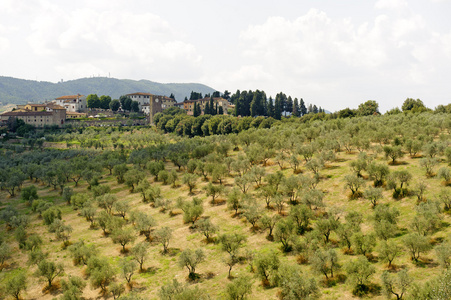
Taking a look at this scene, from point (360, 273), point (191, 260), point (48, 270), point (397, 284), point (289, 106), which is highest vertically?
point (289, 106)

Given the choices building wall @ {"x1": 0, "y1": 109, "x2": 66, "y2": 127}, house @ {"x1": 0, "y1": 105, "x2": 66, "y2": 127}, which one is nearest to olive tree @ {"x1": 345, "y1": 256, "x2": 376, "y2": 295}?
house @ {"x1": 0, "y1": 105, "x2": 66, "y2": 127}

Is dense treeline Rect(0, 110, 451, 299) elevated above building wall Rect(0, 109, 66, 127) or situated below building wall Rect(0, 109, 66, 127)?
below

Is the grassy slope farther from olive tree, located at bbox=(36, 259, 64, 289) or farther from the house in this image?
the house

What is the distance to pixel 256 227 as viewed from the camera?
181 ft

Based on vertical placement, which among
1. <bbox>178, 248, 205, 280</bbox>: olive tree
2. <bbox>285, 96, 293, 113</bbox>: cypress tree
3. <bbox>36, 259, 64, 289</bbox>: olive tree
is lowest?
<bbox>36, 259, 64, 289</bbox>: olive tree

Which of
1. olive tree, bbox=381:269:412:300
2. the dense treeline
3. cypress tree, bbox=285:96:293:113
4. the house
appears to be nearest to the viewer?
olive tree, bbox=381:269:412:300

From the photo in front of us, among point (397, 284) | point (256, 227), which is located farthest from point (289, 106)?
point (397, 284)

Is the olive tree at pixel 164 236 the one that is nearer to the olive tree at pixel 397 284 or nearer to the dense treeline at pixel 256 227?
the dense treeline at pixel 256 227

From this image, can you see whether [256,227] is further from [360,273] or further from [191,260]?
[360,273]

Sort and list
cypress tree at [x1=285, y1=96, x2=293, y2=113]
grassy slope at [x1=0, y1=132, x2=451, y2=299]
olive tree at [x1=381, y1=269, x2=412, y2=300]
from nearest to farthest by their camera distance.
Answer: olive tree at [x1=381, y1=269, x2=412, y2=300]
grassy slope at [x1=0, y1=132, x2=451, y2=299]
cypress tree at [x1=285, y1=96, x2=293, y2=113]

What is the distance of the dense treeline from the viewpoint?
121ft

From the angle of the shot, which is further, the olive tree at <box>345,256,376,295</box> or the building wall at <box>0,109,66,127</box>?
the building wall at <box>0,109,66,127</box>

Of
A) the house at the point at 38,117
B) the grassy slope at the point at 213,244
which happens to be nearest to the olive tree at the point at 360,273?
the grassy slope at the point at 213,244

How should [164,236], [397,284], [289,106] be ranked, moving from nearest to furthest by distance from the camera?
1. [397,284]
2. [164,236]
3. [289,106]
